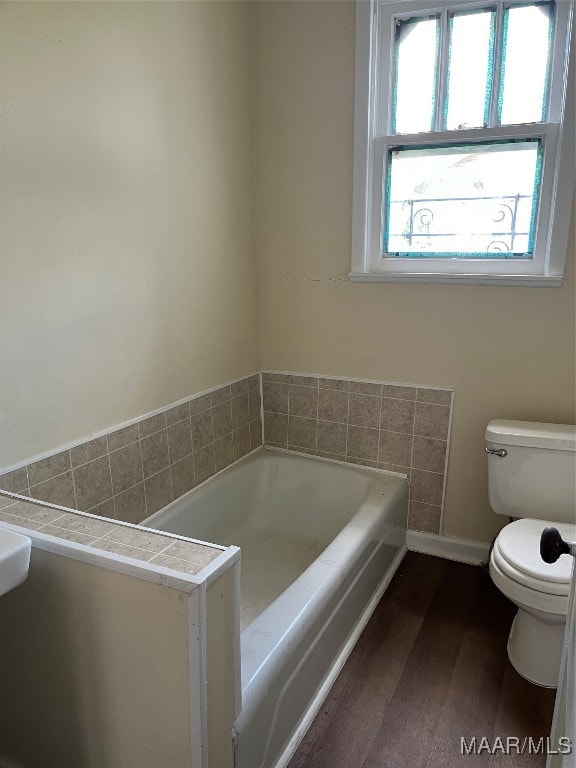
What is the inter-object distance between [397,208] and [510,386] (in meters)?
0.90

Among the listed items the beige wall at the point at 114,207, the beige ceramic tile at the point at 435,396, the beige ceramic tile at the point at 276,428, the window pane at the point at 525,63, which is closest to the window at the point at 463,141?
the window pane at the point at 525,63

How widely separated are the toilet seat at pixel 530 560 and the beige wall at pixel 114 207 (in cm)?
130

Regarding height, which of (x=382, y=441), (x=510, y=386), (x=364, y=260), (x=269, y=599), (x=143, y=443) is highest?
(x=364, y=260)

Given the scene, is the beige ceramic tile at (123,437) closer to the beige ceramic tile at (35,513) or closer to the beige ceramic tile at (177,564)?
the beige ceramic tile at (35,513)

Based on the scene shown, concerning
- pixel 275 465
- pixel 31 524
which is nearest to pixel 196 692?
pixel 31 524

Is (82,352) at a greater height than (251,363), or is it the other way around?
(82,352)

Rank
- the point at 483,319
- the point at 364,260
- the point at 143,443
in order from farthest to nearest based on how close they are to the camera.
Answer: the point at 364,260 → the point at 483,319 → the point at 143,443

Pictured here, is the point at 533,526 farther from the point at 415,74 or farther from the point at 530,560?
the point at 415,74

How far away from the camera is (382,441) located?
243cm

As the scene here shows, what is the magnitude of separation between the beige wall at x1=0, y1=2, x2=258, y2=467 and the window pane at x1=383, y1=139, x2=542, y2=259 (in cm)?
71

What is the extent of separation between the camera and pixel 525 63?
1952 millimetres

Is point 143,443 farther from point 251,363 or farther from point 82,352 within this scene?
point 251,363

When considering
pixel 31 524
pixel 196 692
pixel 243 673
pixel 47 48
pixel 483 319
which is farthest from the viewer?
pixel 483 319

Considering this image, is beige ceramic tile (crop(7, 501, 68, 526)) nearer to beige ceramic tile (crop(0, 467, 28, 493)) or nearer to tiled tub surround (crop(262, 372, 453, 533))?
beige ceramic tile (crop(0, 467, 28, 493))
